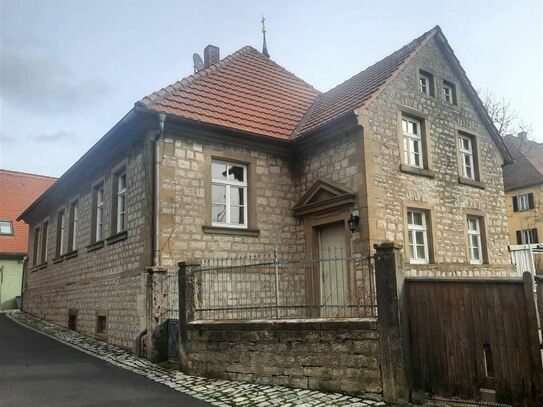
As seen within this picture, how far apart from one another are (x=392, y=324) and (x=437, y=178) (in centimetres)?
729

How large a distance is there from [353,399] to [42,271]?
1684cm

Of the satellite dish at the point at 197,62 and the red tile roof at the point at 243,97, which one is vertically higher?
the satellite dish at the point at 197,62

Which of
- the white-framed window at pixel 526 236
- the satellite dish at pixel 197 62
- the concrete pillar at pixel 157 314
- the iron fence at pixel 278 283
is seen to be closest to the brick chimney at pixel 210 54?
the satellite dish at pixel 197 62

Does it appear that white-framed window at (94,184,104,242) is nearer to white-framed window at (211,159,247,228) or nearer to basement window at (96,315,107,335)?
basement window at (96,315,107,335)

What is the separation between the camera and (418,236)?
12.3 meters

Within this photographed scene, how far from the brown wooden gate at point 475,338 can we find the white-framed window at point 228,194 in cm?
567

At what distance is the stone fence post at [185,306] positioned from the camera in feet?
28.3

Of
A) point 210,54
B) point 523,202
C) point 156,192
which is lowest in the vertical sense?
point 156,192

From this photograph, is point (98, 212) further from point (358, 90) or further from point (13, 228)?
point (13, 228)

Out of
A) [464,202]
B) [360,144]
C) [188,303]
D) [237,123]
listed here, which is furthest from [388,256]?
[464,202]

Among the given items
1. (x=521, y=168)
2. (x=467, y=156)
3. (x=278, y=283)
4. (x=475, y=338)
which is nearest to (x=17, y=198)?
(x=278, y=283)

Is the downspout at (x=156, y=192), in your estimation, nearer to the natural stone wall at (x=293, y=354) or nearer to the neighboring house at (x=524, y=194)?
the natural stone wall at (x=293, y=354)

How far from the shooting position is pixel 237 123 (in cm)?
1209

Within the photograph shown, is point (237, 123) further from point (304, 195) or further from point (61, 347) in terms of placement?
point (61, 347)
